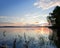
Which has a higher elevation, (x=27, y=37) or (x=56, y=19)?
(x=56, y=19)

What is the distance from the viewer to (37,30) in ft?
12.1

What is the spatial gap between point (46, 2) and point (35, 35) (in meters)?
0.78

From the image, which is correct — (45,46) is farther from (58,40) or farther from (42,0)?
(42,0)

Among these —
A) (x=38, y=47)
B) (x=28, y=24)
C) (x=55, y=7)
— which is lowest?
(x=38, y=47)

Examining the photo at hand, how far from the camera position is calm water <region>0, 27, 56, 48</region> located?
11.8 feet

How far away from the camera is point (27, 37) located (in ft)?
12.1

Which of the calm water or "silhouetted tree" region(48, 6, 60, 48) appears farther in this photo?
the calm water

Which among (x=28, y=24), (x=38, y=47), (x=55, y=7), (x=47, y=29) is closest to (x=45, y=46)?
(x=38, y=47)

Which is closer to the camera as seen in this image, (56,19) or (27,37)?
(56,19)

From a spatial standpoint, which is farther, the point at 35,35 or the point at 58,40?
the point at 35,35

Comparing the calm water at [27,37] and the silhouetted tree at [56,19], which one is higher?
the silhouetted tree at [56,19]

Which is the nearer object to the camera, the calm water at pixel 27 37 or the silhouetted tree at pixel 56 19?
the silhouetted tree at pixel 56 19

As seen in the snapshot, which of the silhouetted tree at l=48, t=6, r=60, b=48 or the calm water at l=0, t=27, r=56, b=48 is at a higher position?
the silhouetted tree at l=48, t=6, r=60, b=48

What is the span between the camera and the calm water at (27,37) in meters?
3.59
